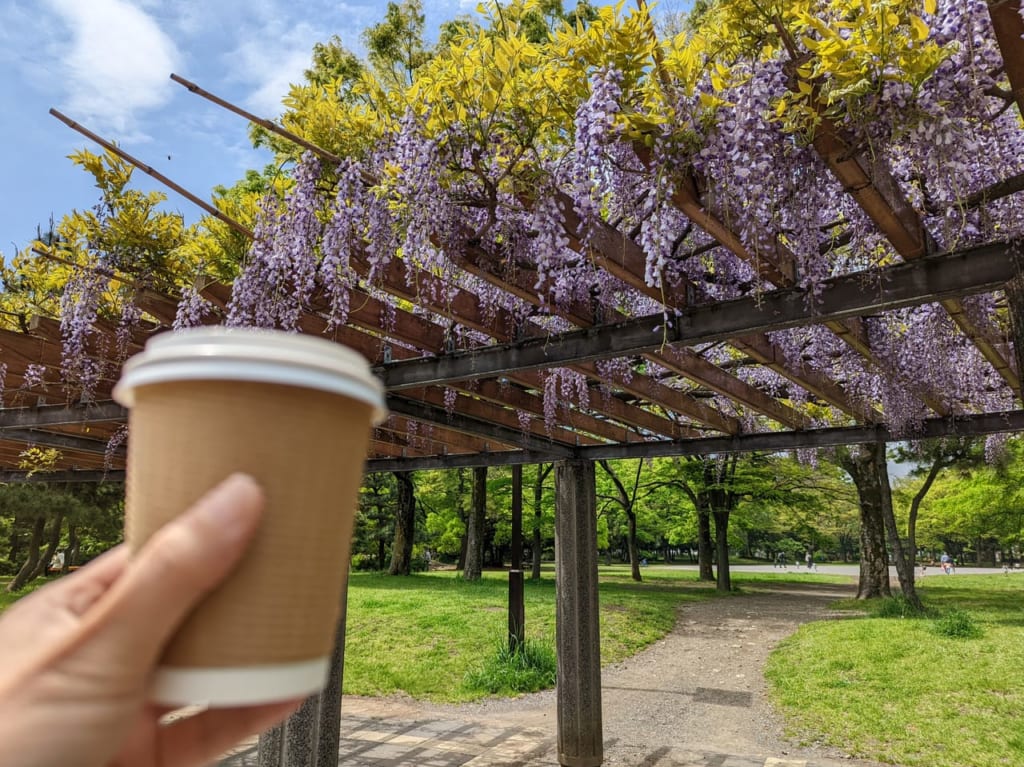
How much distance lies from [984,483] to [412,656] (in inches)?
451

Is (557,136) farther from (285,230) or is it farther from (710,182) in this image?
(285,230)

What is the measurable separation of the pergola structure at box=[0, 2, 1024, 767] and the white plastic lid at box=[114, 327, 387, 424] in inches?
69.5

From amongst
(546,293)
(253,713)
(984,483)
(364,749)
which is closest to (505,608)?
(364,749)

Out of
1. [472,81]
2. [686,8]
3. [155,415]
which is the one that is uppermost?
[686,8]

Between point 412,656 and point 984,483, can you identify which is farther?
point 984,483

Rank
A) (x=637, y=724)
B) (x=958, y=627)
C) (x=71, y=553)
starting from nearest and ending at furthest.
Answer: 1. (x=637, y=724)
2. (x=958, y=627)
3. (x=71, y=553)

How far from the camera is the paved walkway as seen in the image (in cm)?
573

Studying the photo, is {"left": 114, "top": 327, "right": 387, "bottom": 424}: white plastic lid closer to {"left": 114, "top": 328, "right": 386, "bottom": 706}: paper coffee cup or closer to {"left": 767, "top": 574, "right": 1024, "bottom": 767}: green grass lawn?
{"left": 114, "top": 328, "right": 386, "bottom": 706}: paper coffee cup

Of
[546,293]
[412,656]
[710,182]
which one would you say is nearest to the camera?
[710,182]

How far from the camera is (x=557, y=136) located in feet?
7.82

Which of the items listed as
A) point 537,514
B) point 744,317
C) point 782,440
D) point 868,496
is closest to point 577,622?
point 782,440

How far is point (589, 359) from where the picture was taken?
123 inches

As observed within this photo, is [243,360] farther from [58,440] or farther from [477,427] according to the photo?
[58,440]

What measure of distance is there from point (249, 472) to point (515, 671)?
896 cm
